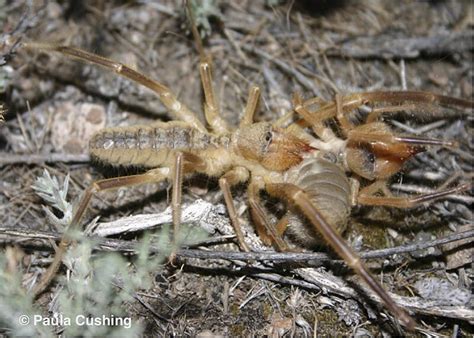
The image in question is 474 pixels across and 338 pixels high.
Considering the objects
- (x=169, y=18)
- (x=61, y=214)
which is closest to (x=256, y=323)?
(x=61, y=214)

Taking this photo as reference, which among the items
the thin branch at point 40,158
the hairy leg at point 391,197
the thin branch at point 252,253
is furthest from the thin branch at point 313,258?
the thin branch at point 40,158

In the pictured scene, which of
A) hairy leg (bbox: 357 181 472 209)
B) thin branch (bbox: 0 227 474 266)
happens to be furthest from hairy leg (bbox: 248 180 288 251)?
hairy leg (bbox: 357 181 472 209)

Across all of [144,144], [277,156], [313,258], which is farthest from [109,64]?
[313,258]

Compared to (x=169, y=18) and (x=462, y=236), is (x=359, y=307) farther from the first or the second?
(x=169, y=18)

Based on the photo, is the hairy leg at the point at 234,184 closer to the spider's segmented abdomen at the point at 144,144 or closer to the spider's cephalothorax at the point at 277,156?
the spider's cephalothorax at the point at 277,156

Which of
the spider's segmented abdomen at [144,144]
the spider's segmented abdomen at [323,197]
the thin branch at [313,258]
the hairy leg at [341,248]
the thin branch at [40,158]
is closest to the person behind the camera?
the hairy leg at [341,248]

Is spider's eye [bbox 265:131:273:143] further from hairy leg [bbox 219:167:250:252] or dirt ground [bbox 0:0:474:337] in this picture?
dirt ground [bbox 0:0:474:337]
